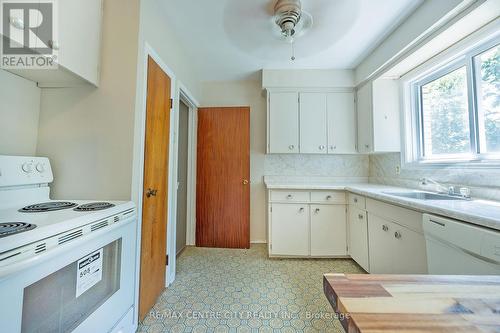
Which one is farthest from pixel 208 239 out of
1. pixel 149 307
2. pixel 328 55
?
pixel 328 55

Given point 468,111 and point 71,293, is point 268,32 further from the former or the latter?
point 71,293

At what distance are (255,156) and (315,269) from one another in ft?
5.36

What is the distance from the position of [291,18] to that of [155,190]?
1740 mm

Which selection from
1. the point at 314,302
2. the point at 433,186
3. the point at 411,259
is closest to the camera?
the point at 411,259

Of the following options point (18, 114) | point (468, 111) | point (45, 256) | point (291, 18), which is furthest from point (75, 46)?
point (468, 111)

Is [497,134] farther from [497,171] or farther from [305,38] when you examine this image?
[305,38]

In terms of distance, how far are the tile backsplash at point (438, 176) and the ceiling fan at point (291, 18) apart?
1762 mm

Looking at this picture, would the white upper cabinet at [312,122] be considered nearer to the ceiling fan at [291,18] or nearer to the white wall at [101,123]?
the ceiling fan at [291,18]

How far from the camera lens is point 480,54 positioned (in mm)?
1508

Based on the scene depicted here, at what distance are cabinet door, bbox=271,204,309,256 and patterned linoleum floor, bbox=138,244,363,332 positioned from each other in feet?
0.45

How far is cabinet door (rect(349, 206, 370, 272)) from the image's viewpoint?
6.39ft

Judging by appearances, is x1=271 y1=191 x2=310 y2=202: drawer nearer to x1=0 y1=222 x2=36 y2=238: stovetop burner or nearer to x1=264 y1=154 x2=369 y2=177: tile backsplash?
x1=264 y1=154 x2=369 y2=177: tile backsplash

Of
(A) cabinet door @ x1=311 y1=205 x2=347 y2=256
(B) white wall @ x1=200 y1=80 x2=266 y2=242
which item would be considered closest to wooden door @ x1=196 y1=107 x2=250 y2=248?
(B) white wall @ x1=200 y1=80 x2=266 y2=242

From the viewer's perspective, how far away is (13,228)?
0.71m
